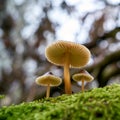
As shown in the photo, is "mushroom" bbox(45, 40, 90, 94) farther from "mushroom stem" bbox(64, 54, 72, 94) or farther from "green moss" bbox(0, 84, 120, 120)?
"green moss" bbox(0, 84, 120, 120)

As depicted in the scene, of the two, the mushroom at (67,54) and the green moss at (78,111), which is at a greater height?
the mushroom at (67,54)

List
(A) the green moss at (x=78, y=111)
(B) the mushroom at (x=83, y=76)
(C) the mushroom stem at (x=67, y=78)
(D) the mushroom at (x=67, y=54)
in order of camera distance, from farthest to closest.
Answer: (B) the mushroom at (x=83, y=76) < (D) the mushroom at (x=67, y=54) < (C) the mushroom stem at (x=67, y=78) < (A) the green moss at (x=78, y=111)

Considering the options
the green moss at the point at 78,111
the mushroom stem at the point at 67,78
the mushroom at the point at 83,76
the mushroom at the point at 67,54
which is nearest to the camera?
the green moss at the point at 78,111

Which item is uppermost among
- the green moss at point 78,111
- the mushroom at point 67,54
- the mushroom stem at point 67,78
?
the mushroom at point 67,54

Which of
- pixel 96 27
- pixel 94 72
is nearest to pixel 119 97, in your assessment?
pixel 94 72

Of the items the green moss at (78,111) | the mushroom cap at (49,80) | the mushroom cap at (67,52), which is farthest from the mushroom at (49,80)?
the green moss at (78,111)

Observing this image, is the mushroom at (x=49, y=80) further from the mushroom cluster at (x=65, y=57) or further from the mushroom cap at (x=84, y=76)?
the mushroom cap at (x=84, y=76)

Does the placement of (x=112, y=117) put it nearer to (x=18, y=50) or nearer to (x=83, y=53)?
(x=83, y=53)

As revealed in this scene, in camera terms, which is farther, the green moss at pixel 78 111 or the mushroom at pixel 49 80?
the mushroom at pixel 49 80

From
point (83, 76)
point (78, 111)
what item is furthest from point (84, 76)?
point (78, 111)
